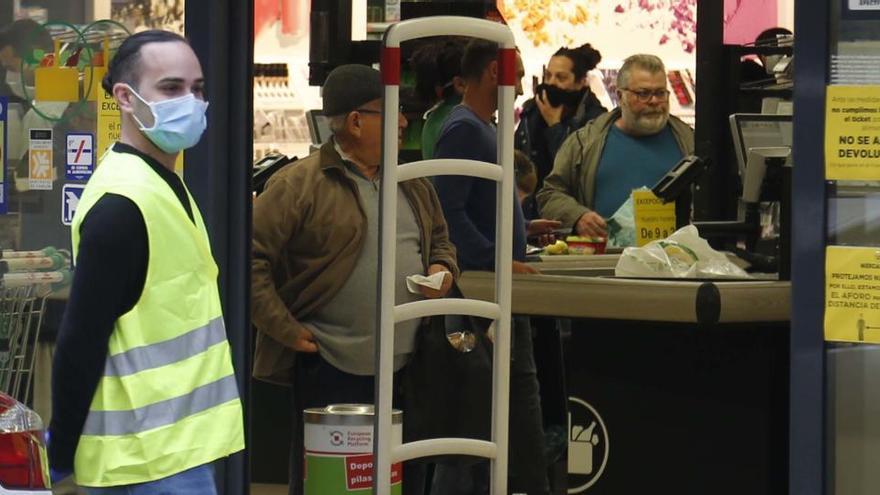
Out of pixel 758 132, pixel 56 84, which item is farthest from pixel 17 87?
pixel 758 132

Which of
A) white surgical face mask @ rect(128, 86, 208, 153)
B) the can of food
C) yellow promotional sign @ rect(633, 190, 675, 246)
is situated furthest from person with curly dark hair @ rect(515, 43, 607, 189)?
white surgical face mask @ rect(128, 86, 208, 153)

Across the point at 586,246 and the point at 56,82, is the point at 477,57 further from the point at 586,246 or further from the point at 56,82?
the point at 586,246

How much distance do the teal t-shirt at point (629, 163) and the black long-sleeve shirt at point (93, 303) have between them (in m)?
4.56

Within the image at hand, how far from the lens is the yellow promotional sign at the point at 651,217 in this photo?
6.74 m

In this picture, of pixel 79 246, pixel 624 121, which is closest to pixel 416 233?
pixel 79 246

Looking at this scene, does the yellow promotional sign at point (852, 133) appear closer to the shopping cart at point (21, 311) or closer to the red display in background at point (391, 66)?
the red display in background at point (391, 66)

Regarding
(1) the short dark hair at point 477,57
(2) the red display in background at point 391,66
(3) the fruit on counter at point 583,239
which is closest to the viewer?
(2) the red display in background at point 391,66

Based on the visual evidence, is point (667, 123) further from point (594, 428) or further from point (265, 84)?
point (265, 84)

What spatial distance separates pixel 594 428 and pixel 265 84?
5285 mm

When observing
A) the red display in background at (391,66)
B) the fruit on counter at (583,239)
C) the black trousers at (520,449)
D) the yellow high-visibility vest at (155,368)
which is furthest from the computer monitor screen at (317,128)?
the yellow high-visibility vest at (155,368)

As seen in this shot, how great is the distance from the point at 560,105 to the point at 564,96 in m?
0.06

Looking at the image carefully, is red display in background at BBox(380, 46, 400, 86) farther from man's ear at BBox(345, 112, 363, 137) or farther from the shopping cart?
the shopping cart

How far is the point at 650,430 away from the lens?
18.5 ft

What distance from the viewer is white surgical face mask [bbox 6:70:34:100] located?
4.49 m
